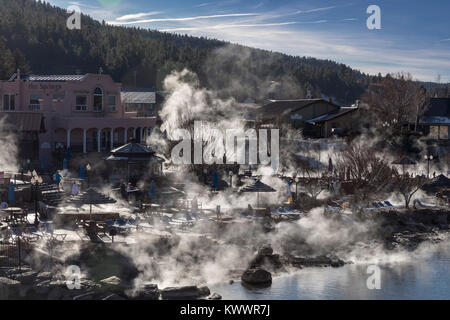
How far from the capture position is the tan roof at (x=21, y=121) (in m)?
42.3

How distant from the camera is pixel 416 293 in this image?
2319cm

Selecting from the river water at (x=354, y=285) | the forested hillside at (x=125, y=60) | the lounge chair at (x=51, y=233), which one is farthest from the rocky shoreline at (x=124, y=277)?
the forested hillside at (x=125, y=60)

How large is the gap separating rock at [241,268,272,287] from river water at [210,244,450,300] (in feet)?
0.92

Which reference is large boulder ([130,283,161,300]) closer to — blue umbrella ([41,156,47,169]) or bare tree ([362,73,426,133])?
blue umbrella ([41,156,47,169])

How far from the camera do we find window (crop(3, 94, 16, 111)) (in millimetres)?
47219

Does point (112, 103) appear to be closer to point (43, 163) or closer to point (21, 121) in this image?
point (21, 121)

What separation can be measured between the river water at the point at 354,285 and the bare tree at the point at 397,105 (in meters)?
36.2

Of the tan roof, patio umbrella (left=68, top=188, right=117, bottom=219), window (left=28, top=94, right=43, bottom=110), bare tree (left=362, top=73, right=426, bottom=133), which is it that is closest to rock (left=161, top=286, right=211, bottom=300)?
patio umbrella (left=68, top=188, right=117, bottom=219)

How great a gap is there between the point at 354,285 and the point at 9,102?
111 ft

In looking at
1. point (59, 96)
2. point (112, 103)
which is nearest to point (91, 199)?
point (59, 96)

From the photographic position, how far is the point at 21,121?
42.6 metres

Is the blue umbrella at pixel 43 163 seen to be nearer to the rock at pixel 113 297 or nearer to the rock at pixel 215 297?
the rock at pixel 113 297
